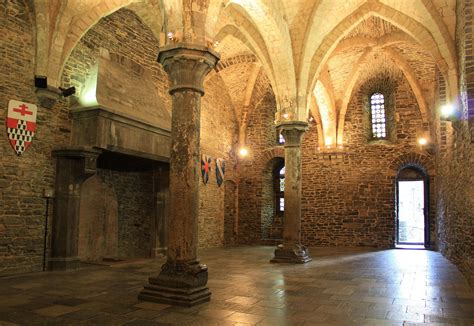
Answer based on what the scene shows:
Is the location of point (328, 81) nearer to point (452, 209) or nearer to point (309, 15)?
point (309, 15)

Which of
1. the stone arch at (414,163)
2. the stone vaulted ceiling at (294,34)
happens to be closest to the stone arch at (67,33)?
the stone vaulted ceiling at (294,34)

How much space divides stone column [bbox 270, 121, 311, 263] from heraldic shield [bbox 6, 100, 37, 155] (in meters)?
5.43

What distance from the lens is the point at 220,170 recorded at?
1396cm

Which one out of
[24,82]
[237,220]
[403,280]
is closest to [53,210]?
[24,82]

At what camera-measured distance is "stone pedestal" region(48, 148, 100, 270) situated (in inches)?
304

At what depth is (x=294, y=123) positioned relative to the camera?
961 cm

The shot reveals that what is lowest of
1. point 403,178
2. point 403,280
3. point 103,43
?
point 403,280

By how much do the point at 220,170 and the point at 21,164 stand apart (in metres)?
7.44

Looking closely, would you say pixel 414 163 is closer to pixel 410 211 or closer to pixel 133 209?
pixel 410 211

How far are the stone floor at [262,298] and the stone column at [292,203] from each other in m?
0.88

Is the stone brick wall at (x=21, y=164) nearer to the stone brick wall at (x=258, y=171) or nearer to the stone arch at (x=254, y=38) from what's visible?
the stone arch at (x=254, y=38)

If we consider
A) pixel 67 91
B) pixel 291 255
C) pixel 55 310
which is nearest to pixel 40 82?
pixel 67 91

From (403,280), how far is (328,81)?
28.4 feet

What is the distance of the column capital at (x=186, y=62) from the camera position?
5199 mm
